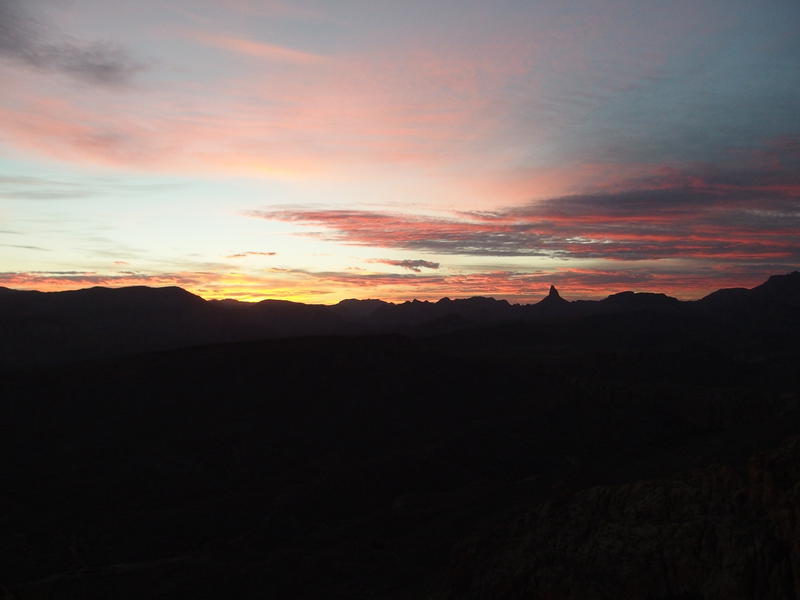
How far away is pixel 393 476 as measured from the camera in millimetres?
62094

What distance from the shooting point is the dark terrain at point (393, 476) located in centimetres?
2367

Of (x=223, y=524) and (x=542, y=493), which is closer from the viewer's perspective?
(x=542, y=493)

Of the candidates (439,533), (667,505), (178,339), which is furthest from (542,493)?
(178,339)

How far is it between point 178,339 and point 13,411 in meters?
97.8

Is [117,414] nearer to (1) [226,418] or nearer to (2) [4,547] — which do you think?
(1) [226,418]

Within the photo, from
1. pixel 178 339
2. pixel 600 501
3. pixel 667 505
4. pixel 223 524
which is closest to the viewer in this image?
pixel 667 505

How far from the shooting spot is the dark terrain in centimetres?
2367

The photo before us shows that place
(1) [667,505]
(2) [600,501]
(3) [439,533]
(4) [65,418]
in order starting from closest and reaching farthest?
(1) [667,505] → (2) [600,501] → (3) [439,533] → (4) [65,418]

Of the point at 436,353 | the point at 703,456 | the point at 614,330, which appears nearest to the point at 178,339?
the point at 436,353

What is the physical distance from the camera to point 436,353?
10662 centimetres

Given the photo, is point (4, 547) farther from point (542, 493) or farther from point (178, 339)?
point (178, 339)

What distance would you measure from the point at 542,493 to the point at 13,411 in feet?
216

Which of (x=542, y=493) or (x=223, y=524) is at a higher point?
(x=542, y=493)

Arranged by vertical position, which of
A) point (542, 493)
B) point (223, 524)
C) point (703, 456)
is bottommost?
point (223, 524)
